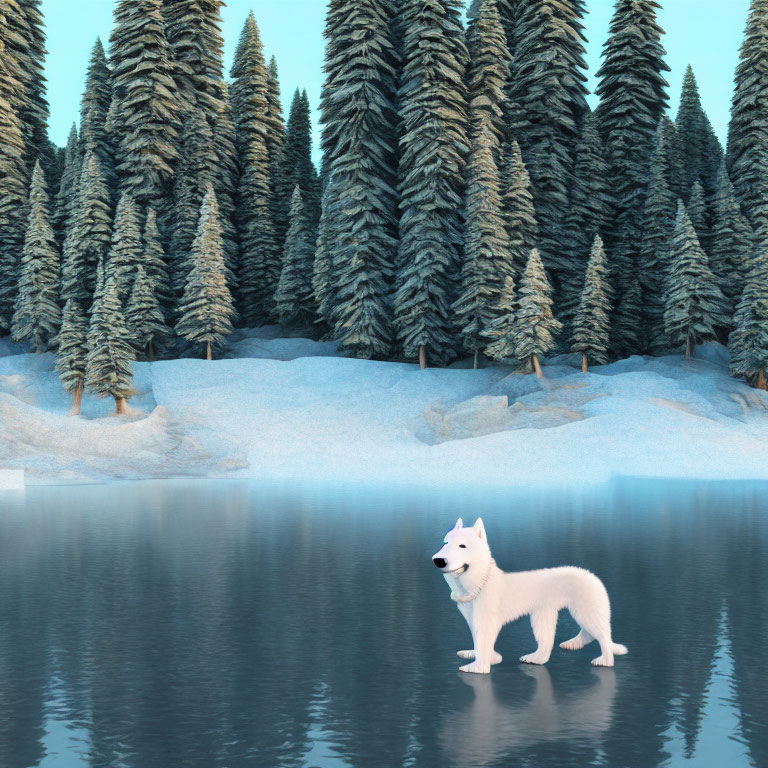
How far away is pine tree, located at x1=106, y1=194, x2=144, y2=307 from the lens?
5497 cm

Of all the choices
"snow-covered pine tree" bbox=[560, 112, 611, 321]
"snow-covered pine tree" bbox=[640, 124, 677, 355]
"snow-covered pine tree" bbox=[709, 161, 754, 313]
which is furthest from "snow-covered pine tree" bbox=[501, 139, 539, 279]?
"snow-covered pine tree" bbox=[709, 161, 754, 313]

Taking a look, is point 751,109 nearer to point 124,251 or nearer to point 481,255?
point 481,255

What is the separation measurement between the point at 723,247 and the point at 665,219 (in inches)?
157

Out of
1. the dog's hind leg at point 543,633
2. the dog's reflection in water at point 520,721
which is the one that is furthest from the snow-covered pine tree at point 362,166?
the dog's reflection in water at point 520,721

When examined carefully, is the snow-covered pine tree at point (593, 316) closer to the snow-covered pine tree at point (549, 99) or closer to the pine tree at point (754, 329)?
the snow-covered pine tree at point (549, 99)

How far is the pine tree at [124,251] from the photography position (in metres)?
55.0

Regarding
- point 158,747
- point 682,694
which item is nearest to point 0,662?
point 158,747

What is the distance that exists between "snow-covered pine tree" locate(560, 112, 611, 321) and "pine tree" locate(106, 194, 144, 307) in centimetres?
2295

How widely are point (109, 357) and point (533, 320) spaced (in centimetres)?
1940

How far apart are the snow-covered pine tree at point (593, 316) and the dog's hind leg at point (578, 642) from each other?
40.0 metres

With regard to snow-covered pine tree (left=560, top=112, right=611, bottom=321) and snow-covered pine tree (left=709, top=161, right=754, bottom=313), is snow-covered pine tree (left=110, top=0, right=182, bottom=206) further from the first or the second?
snow-covered pine tree (left=709, top=161, right=754, bottom=313)

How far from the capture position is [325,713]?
915 centimetres

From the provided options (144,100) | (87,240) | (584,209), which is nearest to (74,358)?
(87,240)

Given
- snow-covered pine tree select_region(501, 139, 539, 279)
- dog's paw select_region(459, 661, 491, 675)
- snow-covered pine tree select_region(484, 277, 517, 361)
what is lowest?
dog's paw select_region(459, 661, 491, 675)
